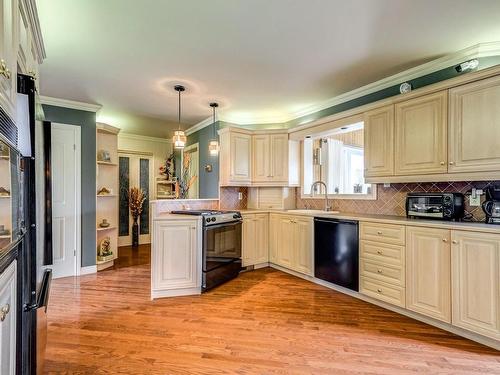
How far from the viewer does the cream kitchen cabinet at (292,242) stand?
359cm

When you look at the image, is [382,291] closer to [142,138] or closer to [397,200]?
[397,200]

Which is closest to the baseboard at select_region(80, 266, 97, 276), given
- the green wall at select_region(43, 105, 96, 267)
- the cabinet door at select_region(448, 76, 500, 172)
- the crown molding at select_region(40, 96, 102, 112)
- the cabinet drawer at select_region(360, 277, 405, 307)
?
the green wall at select_region(43, 105, 96, 267)

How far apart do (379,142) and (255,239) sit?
222cm

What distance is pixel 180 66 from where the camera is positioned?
2.81 meters

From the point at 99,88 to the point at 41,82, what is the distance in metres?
0.62

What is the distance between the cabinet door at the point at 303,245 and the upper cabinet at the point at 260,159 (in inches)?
35.2

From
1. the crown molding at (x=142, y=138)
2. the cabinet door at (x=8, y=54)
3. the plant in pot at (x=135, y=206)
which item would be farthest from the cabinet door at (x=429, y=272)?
the crown molding at (x=142, y=138)

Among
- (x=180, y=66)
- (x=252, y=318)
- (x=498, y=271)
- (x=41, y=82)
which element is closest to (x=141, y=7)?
(x=180, y=66)

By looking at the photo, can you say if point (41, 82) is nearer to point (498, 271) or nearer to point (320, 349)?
point (320, 349)

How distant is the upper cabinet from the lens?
170 inches

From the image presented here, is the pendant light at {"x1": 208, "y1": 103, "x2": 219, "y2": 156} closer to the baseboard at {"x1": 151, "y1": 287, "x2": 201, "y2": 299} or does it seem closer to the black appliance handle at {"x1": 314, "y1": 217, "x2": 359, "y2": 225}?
the black appliance handle at {"x1": 314, "y1": 217, "x2": 359, "y2": 225}

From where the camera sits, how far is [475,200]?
8.12 ft

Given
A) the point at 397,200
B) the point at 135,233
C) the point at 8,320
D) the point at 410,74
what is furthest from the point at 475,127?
the point at 135,233

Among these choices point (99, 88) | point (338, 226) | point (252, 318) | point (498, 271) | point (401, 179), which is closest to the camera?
point (498, 271)
